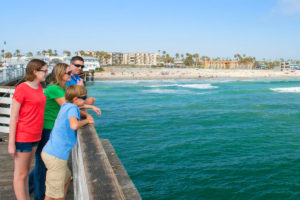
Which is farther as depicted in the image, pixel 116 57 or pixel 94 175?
pixel 116 57

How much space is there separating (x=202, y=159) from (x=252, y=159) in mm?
2203

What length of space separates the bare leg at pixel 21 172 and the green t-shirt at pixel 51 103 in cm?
40

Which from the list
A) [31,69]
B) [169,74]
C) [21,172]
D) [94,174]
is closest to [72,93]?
[31,69]

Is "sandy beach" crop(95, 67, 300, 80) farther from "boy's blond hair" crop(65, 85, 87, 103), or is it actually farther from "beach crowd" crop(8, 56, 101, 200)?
"boy's blond hair" crop(65, 85, 87, 103)

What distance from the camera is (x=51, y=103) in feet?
9.86

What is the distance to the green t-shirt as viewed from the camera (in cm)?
294

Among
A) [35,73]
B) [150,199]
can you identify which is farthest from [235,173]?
[35,73]

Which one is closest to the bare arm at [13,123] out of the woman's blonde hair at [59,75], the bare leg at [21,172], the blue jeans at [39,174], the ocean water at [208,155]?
the bare leg at [21,172]

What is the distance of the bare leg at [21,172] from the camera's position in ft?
8.76

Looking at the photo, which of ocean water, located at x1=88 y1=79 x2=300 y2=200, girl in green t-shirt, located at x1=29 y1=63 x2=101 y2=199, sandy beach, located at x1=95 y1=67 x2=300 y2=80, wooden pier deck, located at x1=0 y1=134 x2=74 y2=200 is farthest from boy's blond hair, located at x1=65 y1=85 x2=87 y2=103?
sandy beach, located at x1=95 y1=67 x2=300 y2=80

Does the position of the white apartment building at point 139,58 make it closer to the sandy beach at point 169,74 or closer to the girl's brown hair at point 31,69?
the sandy beach at point 169,74

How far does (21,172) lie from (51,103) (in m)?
0.82

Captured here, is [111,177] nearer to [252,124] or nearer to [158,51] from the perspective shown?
[252,124]

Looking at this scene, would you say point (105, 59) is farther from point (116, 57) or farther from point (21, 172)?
point (21, 172)
